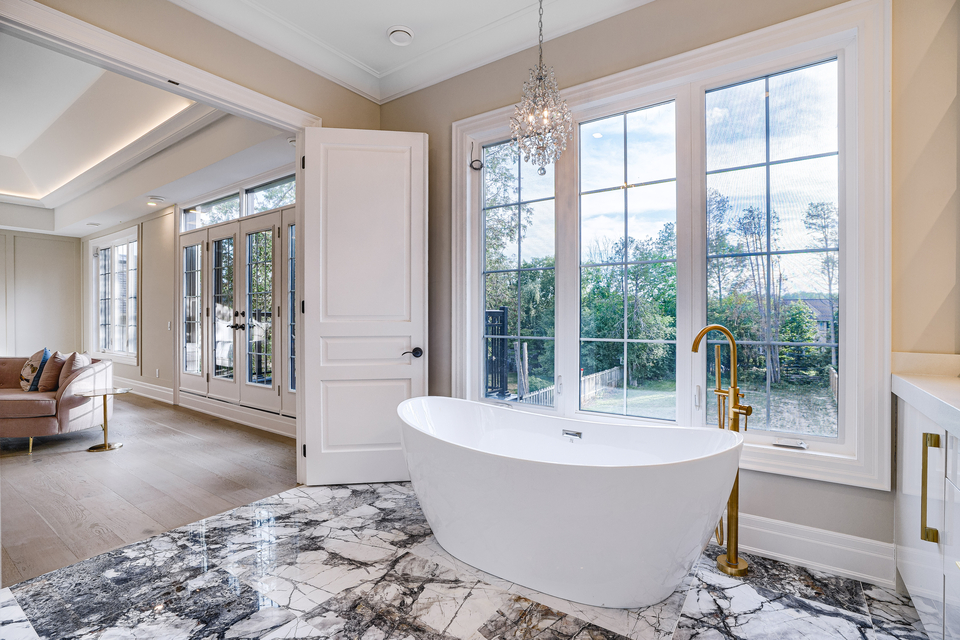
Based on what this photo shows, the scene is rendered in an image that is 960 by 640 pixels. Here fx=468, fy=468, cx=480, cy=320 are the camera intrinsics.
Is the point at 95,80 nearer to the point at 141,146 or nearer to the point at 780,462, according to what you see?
the point at 141,146

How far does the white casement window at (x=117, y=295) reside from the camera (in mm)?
6543

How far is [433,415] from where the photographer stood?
2520mm

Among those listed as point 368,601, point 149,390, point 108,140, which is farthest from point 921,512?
point 149,390

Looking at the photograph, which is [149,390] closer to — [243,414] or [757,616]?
[243,414]

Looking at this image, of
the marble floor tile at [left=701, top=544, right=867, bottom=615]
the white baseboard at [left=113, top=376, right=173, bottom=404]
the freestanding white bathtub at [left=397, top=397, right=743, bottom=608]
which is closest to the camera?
the freestanding white bathtub at [left=397, top=397, right=743, bottom=608]

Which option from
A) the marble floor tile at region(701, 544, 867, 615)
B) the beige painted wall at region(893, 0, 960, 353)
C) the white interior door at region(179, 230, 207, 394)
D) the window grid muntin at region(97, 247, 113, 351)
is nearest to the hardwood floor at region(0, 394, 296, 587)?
the white interior door at region(179, 230, 207, 394)

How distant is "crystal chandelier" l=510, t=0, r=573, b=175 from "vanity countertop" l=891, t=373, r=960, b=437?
1529 mm

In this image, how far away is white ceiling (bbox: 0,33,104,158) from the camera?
348 cm

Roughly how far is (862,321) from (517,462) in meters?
1.48

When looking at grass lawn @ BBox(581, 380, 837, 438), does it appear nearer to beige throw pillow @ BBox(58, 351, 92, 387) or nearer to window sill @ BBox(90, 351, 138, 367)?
beige throw pillow @ BBox(58, 351, 92, 387)

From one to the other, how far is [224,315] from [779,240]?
16.2ft

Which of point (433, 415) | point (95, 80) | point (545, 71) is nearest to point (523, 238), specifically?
point (545, 71)

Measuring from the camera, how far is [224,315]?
4.93 metres

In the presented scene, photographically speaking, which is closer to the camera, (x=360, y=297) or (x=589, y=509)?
(x=589, y=509)
